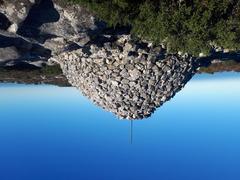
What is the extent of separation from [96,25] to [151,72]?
21.7 feet

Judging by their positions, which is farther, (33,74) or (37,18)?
(33,74)

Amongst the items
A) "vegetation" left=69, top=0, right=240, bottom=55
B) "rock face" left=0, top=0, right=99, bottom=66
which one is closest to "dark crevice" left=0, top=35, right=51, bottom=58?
"rock face" left=0, top=0, right=99, bottom=66

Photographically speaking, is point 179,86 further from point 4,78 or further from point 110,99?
point 4,78

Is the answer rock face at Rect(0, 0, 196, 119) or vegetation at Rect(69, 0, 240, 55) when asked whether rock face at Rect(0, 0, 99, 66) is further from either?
vegetation at Rect(69, 0, 240, 55)

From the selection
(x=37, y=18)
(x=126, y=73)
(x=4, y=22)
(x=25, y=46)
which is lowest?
(x=126, y=73)

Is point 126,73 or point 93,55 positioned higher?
point 93,55

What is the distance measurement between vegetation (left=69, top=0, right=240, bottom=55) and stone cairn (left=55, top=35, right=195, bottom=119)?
11.5 ft

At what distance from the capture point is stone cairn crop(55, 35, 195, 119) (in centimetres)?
2817

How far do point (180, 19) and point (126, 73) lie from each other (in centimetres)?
739

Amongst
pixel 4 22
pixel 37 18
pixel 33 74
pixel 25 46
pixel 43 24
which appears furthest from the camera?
pixel 33 74

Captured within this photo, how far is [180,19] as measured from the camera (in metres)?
23.1

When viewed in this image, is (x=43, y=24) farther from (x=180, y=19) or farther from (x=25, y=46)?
(x=180, y=19)

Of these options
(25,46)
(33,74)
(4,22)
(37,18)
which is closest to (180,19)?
(37,18)

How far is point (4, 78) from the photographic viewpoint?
44875mm
